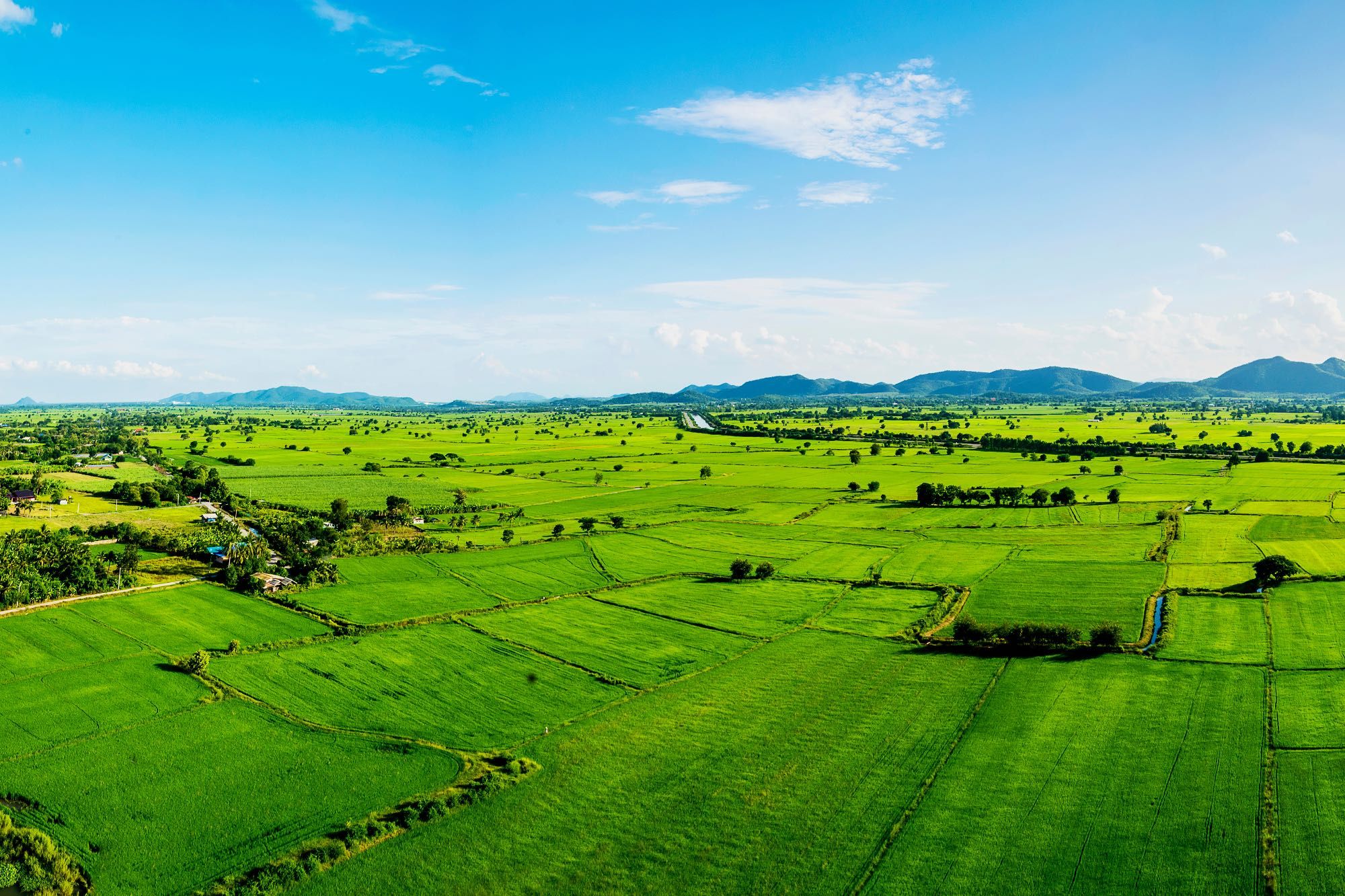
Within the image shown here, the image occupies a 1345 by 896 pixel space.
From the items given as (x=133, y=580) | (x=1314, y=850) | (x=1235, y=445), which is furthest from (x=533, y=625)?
(x=1235, y=445)

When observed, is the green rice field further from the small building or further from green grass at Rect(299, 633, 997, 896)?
the small building

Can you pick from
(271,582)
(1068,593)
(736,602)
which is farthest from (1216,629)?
(271,582)

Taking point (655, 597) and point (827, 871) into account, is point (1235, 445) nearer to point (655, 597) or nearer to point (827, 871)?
point (655, 597)

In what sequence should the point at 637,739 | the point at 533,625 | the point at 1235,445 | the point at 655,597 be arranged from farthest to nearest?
the point at 1235,445 → the point at 655,597 → the point at 533,625 → the point at 637,739

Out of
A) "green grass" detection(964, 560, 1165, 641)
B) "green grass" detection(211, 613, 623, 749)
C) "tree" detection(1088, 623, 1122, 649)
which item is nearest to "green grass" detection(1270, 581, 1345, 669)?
"green grass" detection(964, 560, 1165, 641)

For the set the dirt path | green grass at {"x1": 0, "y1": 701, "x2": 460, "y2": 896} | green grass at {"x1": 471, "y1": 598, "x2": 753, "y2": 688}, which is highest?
the dirt path
